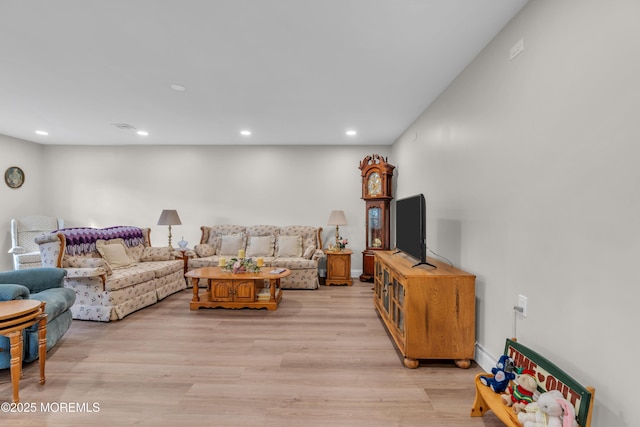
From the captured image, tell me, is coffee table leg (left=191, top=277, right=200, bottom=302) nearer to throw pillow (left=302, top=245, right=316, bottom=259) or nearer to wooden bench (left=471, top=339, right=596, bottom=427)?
throw pillow (left=302, top=245, right=316, bottom=259)

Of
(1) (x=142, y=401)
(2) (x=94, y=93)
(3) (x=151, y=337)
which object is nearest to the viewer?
(1) (x=142, y=401)

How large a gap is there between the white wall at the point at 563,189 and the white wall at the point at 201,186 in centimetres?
317

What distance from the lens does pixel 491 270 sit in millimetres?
2135

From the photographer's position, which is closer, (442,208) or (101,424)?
(101,424)

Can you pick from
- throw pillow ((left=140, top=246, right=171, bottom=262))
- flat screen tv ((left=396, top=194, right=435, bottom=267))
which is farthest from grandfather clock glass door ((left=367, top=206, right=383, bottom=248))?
throw pillow ((left=140, top=246, right=171, bottom=262))

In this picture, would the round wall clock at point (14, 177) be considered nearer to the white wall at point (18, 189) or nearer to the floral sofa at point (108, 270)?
the white wall at point (18, 189)

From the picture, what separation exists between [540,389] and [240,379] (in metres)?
1.94

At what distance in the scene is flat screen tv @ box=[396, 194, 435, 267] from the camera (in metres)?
2.48

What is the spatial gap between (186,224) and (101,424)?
4272 mm

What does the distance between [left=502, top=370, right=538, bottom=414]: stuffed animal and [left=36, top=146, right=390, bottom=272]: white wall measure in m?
4.05

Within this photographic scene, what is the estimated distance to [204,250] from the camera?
4.96 metres

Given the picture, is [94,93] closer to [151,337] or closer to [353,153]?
[151,337]

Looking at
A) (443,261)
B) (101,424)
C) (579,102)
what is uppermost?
(579,102)

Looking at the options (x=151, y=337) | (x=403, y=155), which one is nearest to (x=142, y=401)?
(x=151, y=337)
